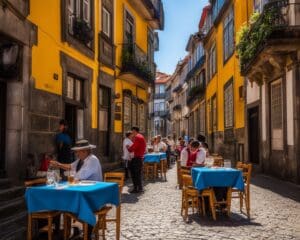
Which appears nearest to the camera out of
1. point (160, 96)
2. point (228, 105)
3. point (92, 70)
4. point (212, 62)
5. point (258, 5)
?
point (92, 70)

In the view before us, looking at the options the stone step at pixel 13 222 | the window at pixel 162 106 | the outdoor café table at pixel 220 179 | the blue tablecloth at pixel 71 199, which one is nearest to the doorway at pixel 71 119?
the stone step at pixel 13 222

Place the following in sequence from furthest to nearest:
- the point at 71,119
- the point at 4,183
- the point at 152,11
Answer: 1. the point at 152,11
2. the point at 71,119
3. the point at 4,183

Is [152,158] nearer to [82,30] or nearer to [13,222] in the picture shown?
[82,30]

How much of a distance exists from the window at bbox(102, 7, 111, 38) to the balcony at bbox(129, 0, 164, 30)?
321cm

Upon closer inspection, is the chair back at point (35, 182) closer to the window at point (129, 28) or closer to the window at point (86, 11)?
the window at point (86, 11)

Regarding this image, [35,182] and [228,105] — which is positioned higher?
[228,105]

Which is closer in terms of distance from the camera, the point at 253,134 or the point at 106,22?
the point at 106,22

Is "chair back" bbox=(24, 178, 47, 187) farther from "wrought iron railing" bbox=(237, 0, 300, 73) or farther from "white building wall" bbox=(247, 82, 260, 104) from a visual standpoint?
"white building wall" bbox=(247, 82, 260, 104)

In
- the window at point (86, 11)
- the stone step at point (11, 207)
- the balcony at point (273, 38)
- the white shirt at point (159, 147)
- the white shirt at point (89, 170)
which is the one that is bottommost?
the stone step at point (11, 207)

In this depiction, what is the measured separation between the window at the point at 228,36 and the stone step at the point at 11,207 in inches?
614

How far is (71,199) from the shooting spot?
577 centimetres

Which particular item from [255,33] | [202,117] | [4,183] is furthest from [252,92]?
[202,117]

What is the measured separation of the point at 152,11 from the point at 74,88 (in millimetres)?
10430

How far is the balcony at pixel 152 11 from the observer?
21.4 metres
